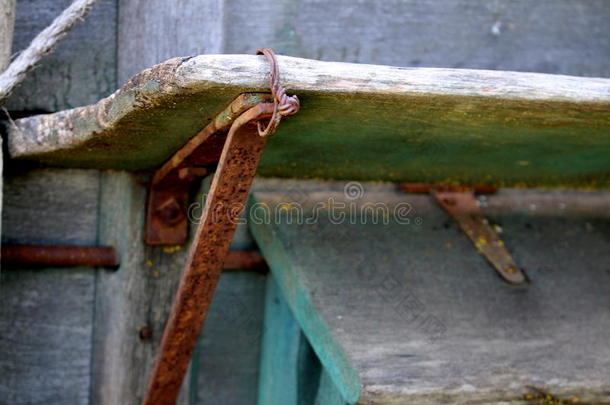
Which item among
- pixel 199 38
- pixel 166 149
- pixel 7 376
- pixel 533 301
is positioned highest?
pixel 199 38

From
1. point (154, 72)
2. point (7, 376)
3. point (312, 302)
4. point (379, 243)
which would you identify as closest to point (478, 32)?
point (379, 243)

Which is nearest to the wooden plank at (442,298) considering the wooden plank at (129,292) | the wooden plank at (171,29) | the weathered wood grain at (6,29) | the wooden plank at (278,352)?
the wooden plank at (278,352)

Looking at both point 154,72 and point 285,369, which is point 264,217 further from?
point 154,72

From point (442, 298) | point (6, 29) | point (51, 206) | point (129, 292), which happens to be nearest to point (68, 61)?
point (6, 29)

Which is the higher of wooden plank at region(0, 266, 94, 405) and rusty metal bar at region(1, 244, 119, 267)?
rusty metal bar at region(1, 244, 119, 267)

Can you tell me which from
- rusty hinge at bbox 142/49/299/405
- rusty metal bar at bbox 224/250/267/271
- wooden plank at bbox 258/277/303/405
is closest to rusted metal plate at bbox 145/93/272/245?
rusty hinge at bbox 142/49/299/405

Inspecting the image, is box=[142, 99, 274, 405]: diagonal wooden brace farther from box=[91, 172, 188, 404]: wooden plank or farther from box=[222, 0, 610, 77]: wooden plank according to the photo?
box=[222, 0, 610, 77]: wooden plank
